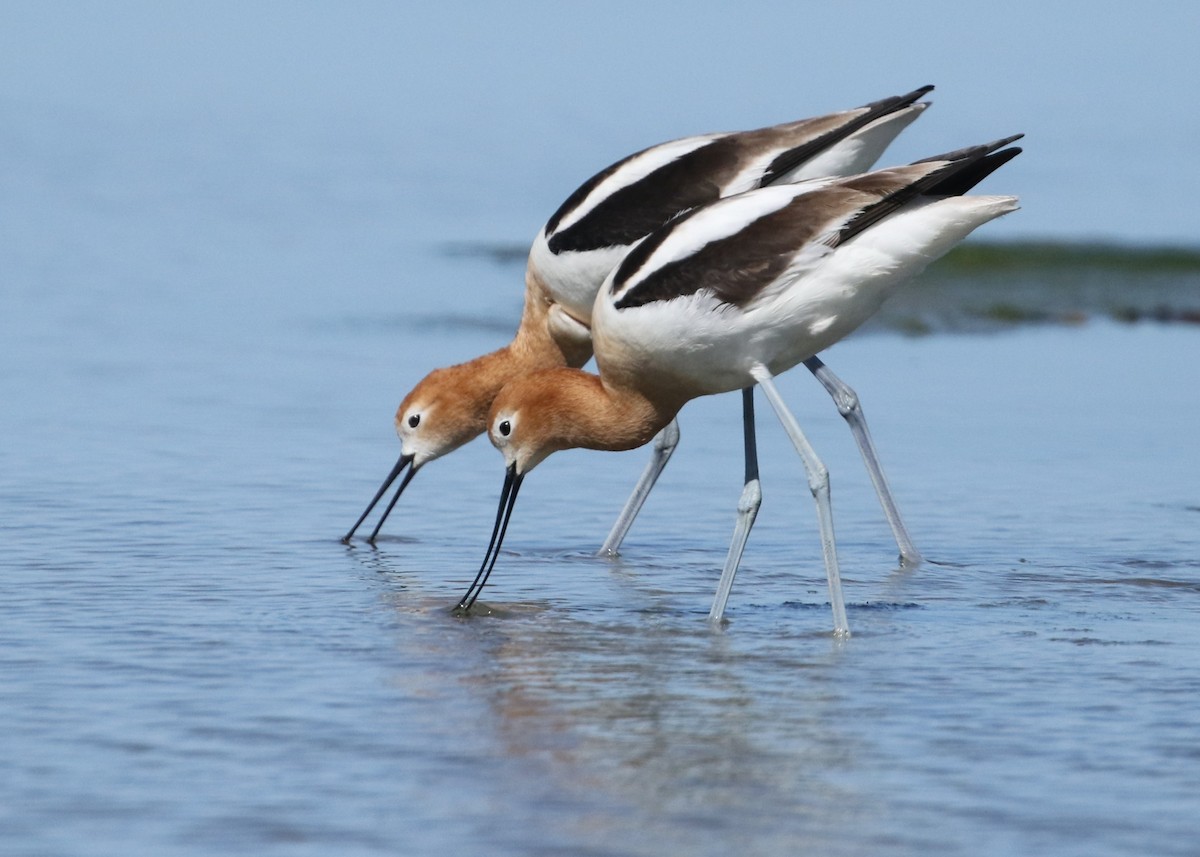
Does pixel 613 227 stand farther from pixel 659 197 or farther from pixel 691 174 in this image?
pixel 691 174

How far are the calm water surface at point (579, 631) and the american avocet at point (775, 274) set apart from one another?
33.5 inches

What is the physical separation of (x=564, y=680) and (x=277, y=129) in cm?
3738

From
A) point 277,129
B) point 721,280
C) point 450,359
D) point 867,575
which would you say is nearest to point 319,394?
point 450,359

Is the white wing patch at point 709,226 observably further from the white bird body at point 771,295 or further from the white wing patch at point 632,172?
the white wing patch at point 632,172

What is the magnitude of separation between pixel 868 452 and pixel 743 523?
165cm

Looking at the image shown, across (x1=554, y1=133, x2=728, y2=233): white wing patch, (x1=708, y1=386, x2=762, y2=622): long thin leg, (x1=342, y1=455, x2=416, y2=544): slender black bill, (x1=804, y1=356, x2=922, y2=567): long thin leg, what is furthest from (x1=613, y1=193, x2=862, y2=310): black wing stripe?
(x1=342, y1=455, x2=416, y2=544): slender black bill

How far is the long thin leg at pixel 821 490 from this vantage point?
21.8 ft

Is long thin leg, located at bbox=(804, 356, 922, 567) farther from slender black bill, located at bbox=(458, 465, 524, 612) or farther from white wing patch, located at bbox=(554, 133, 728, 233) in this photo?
slender black bill, located at bbox=(458, 465, 524, 612)

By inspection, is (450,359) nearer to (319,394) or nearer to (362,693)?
(319,394)

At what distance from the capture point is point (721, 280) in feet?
21.2

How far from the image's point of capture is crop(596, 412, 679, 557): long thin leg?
8.22 metres

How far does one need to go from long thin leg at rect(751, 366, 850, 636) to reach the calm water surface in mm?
109

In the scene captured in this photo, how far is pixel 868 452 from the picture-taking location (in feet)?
27.9

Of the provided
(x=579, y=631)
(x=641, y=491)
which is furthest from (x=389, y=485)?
(x=579, y=631)
